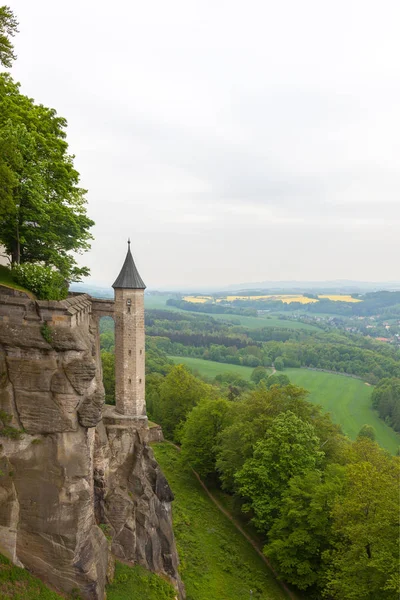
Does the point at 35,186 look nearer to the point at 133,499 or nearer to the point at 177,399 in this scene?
the point at 133,499

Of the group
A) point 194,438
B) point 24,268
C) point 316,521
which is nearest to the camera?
point 24,268

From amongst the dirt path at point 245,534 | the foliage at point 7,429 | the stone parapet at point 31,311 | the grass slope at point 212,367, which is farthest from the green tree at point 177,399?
the grass slope at point 212,367

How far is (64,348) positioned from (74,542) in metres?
8.26

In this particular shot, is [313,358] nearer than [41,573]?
No

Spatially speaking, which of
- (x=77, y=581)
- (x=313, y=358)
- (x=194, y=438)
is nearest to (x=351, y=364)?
(x=313, y=358)

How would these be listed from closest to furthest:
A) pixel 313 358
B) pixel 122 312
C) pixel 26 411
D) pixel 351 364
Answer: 1. pixel 26 411
2. pixel 122 312
3. pixel 351 364
4. pixel 313 358

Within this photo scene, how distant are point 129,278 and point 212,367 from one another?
295 feet

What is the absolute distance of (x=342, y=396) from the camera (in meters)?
89.1

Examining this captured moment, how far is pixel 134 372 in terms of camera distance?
27.6 meters

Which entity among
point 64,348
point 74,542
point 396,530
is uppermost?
point 64,348

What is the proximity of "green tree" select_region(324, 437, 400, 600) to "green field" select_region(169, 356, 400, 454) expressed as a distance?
41.6 meters

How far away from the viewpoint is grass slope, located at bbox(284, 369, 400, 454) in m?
66.8

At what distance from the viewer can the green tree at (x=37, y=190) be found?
17.0 metres

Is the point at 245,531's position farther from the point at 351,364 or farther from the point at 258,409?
the point at 351,364
